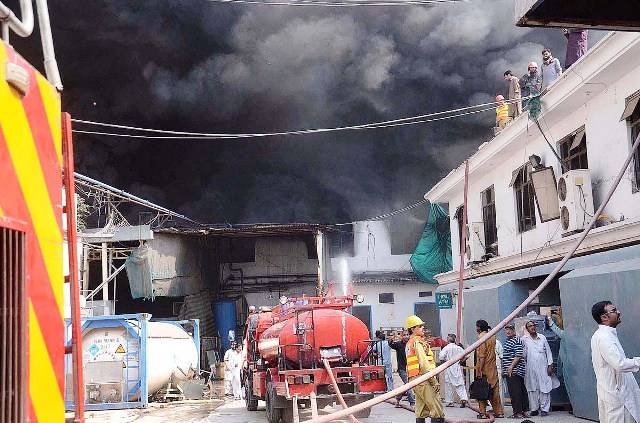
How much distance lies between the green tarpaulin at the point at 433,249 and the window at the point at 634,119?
705 inches

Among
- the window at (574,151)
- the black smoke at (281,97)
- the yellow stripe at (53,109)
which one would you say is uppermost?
the black smoke at (281,97)

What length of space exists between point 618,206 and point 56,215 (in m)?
11.7

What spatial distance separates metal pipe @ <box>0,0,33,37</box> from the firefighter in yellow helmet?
300 inches

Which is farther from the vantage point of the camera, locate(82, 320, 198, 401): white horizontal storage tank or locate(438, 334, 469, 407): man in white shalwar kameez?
locate(82, 320, 198, 401): white horizontal storage tank

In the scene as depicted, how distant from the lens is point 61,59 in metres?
34.4

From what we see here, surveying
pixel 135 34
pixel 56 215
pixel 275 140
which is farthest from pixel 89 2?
pixel 56 215

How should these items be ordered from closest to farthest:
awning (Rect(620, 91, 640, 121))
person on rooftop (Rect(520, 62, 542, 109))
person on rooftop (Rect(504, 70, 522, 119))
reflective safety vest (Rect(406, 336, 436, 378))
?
reflective safety vest (Rect(406, 336, 436, 378)) → awning (Rect(620, 91, 640, 121)) → person on rooftop (Rect(520, 62, 542, 109)) → person on rooftop (Rect(504, 70, 522, 119))

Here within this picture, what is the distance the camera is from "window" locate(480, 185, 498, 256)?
19.6 m

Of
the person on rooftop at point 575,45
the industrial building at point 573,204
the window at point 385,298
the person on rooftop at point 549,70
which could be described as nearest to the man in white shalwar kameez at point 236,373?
the industrial building at point 573,204

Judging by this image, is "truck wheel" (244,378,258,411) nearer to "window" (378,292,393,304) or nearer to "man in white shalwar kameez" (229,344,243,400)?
"man in white shalwar kameez" (229,344,243,400)

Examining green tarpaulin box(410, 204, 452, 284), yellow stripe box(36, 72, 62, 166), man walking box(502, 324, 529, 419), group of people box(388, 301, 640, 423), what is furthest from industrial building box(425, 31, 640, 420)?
green tarpaulin box(410, 204, 452, 284)

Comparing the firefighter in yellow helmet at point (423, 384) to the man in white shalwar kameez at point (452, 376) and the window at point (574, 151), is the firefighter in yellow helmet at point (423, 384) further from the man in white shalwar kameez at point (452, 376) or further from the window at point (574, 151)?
the window at point (574, 151)

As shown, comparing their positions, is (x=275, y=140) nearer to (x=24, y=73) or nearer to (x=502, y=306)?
(x=502, y=306)

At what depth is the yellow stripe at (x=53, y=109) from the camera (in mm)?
2635
